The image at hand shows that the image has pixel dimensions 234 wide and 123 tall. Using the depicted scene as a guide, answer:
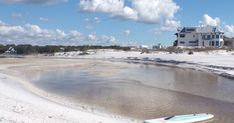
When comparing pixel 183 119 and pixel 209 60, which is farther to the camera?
pixel 209 60

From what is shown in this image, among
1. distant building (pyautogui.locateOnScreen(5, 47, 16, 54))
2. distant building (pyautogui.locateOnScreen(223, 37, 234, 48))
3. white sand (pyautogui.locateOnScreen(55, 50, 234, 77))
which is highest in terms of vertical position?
distant building (pyautogui.locateOnScreen(223, 37, 234, 48))

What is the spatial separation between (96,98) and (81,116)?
7471mm

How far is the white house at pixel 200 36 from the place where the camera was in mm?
103062

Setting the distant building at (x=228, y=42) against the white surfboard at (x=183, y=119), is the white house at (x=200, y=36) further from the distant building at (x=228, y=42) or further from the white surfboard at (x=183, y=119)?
the white surfboard at (x=183, y=119)

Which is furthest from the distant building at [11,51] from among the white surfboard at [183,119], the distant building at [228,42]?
the white surfboard at [183,119]

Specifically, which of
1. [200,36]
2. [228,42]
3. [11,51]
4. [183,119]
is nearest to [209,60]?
[183,119]

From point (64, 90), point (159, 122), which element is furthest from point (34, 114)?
point (64, 90)

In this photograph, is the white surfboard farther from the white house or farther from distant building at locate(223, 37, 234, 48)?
distant building at locate(223, 37, 234, 48)

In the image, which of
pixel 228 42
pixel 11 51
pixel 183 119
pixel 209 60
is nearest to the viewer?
pixel 183 119

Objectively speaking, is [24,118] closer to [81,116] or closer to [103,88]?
[81,116]

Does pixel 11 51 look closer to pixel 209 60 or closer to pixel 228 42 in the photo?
pixel 228 42

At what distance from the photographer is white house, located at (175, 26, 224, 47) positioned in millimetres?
103062

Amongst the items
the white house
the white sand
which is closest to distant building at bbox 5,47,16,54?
the white house

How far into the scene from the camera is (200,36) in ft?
346
